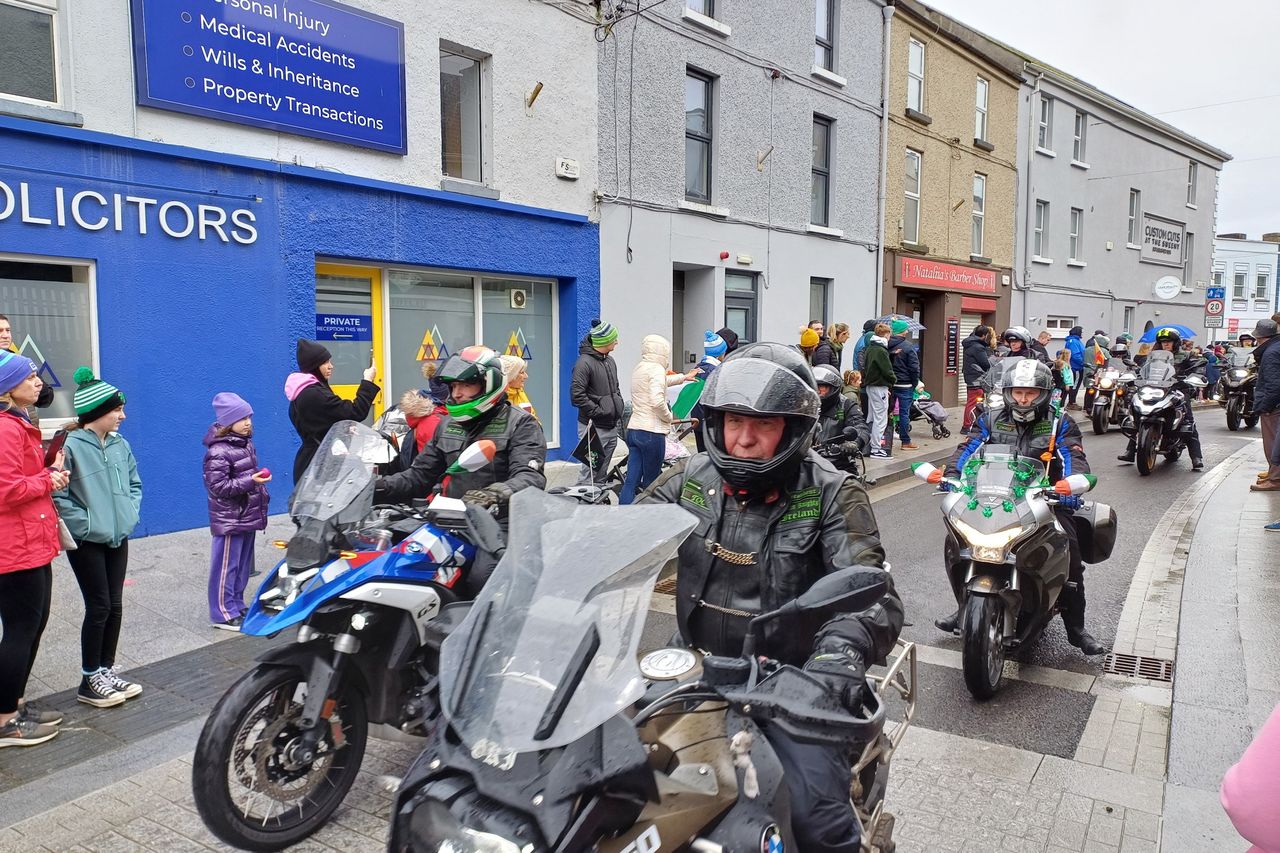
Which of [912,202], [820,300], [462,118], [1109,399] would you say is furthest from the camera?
[912,202]

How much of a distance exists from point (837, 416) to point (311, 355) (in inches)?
178

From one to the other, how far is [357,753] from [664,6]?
11388 millimetres

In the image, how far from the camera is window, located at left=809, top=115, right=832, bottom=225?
15766 mm

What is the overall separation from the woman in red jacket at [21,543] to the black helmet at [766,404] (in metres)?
3.20

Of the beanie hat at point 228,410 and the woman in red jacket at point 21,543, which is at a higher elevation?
the beanie hat at point 228,410

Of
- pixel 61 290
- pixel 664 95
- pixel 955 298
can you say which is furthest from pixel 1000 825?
pixel 955 298

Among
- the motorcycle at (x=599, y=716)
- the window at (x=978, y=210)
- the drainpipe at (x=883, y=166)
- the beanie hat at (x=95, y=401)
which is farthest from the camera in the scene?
the window at (x=978, y=210)

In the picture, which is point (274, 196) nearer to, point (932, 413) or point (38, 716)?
point (38, 716)

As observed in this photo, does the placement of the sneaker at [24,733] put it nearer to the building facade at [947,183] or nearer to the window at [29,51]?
the window at [29,51]

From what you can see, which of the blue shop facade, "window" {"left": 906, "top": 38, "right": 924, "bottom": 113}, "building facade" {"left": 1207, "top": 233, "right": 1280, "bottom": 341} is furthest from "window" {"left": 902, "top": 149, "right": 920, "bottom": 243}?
"building facade" {"left": 1207, "top": 233, "right": 1280, "bottom": 341}

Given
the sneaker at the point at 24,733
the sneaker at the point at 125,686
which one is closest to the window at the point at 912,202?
→ the sneaker at the point at 125,686

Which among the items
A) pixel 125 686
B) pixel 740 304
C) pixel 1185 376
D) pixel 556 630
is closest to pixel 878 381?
pixel 740 304

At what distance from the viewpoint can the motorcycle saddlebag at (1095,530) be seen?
5098 millimetres

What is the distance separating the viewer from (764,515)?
8.47ft
